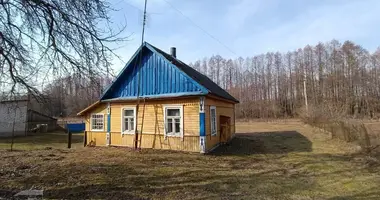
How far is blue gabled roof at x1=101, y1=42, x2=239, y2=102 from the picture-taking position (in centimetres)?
1351

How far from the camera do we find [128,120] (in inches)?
605

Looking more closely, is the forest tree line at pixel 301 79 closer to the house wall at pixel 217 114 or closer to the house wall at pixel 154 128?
the house wall at pixel 217 114

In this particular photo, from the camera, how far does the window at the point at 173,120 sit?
44.9 ft

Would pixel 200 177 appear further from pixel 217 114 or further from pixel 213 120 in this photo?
pixel 217 114

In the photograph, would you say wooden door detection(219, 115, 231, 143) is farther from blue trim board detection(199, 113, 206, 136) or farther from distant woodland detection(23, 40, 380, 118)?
distant woodland detection(23, 40, 380, 118)

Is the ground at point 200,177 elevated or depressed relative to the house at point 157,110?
depressed

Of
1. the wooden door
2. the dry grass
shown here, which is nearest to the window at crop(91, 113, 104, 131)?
the dry grass

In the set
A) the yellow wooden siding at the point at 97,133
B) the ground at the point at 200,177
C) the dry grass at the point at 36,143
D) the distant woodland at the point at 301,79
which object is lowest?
the dry grass at the point at 36,143

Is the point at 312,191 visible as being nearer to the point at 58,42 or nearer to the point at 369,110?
the point at 58,42

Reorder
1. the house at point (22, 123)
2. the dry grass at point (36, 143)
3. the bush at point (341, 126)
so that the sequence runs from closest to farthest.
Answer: the bush at point (341, 126) → the dry grass at point (36, 143) → the house at point (22, 123)

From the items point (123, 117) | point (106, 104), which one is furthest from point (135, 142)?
point (106, 104)

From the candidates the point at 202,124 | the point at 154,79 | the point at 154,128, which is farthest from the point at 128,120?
the point at 202,124

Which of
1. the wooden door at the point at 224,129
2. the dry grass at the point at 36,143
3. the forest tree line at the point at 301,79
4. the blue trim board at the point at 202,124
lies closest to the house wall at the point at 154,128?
the blue trim board at the point at 202,124

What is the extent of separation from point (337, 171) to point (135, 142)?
982 cm
